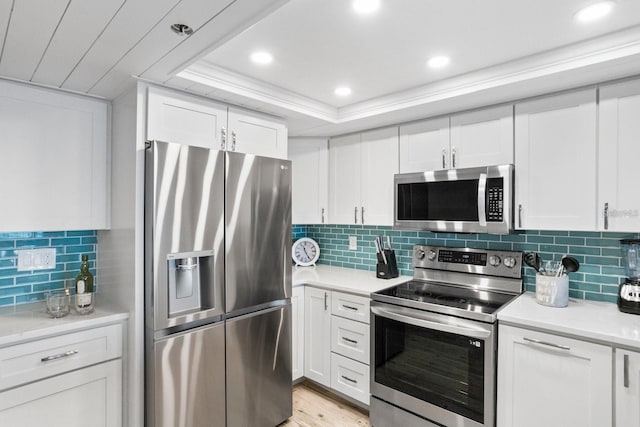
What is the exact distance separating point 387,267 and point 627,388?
1564 mm

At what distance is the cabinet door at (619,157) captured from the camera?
1783mm

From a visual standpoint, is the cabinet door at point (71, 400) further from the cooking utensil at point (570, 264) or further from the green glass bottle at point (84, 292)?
the cooking utensil at point (570, 264)

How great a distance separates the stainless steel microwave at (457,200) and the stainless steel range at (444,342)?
0.36 metres

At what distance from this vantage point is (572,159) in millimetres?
1971

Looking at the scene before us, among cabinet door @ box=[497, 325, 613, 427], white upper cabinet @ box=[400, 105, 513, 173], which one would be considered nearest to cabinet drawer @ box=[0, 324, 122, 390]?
cabinet door @ box=[497, 325, 613, 427]

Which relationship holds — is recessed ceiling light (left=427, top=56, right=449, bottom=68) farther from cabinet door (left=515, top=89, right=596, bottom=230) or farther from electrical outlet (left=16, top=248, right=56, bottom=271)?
electrical outlet (left=16, top=248, right=56, bottom=271)

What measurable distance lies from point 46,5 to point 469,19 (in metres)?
1.61

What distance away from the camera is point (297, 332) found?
2.76m

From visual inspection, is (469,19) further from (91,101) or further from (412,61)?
(91,101)

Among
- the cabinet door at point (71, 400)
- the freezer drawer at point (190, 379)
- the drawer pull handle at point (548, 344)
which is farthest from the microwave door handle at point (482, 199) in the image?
the cabinet door at point (71, 400)

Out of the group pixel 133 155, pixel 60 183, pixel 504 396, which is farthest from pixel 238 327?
pixel 504 396

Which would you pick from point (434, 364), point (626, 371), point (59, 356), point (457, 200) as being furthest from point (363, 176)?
point (59, 356)

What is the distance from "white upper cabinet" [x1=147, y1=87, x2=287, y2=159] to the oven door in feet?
4.40

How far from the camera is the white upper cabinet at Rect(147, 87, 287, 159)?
6.28ft
